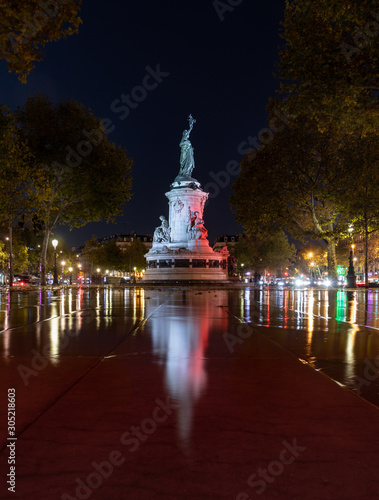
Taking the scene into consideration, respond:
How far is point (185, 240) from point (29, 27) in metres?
54.0

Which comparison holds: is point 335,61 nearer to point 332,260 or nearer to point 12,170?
point 12,170

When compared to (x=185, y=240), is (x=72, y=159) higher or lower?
higher

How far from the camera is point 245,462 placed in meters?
3.24

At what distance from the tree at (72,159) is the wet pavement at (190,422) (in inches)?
1311

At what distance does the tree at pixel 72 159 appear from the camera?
40531 millimetres

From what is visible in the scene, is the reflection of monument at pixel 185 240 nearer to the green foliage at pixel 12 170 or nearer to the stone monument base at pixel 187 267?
the stone monument base at pixel 187 267

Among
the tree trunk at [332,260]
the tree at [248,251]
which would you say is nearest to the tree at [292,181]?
the tree trunk at [332,260]

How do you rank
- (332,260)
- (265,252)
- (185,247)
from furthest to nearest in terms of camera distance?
(265,252) → (185,247) → (332,260)

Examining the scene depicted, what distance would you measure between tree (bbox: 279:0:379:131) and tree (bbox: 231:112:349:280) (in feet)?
67.2

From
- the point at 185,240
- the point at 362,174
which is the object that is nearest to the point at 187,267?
the point at 185,240

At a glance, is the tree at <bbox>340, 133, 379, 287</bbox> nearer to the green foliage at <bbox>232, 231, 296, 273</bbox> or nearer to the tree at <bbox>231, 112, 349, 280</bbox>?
the tree at <bbox>231, 112, 349, 280</bbox>

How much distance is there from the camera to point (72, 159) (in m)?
40.8

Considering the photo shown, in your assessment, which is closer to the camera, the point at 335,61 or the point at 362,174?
the point at 335,61

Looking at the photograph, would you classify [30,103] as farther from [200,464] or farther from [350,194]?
[200,464]
